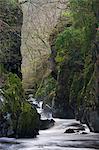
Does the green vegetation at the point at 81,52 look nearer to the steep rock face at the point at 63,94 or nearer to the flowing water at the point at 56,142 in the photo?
the steep rock face at the point at 63,94

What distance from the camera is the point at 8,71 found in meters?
20.9

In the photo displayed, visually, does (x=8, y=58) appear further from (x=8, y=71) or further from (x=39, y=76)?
(x=39, y=76)

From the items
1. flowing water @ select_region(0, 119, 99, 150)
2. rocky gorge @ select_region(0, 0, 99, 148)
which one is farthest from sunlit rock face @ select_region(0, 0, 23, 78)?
flowing water @ select_region(0, 119, 99, 150)

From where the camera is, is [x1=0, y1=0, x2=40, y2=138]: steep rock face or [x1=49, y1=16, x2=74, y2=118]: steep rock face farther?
Answer: [x1=49, y1=16, x2=74, y2=118]: steep rock face

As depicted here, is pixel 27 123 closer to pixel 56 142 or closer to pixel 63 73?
pixel 56 142

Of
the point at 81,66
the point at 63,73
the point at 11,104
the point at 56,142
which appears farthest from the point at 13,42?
the point at 63,73

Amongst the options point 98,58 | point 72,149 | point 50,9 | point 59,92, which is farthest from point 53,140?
point 59,92

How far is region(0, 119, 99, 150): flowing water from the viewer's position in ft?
48.8

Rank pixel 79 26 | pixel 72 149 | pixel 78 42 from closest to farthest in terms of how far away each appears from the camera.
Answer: pixel 72 149 → pixel 79 26 → pixel 78 42

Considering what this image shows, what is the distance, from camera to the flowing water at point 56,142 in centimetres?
1486

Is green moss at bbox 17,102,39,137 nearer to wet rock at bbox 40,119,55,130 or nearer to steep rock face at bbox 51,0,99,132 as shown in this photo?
steep rock face at bbox 51,0,99,132

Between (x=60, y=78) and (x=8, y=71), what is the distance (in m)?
8.71

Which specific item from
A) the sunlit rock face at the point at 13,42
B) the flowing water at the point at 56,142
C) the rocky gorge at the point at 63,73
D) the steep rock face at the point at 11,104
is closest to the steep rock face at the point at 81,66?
the rocky gorge at the point at 63,73

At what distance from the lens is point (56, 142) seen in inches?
646
